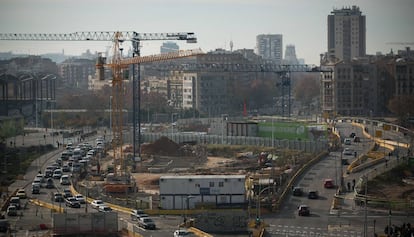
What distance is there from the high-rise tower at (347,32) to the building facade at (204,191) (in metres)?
39.3

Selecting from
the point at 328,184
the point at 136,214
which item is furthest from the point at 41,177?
the point at 328,184

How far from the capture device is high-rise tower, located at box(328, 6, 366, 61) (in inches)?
2105

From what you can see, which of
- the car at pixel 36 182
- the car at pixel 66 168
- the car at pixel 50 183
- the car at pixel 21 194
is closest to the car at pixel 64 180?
the car at pixel 50 183

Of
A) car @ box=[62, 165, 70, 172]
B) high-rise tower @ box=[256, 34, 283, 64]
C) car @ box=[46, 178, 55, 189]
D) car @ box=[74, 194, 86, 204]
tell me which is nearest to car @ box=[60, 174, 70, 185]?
car @ box=[46, 178, 55, 189]

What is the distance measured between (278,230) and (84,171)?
25.9ft

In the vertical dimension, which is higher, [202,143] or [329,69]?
[329,69]

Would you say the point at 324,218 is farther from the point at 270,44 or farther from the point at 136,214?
the point at 270,44

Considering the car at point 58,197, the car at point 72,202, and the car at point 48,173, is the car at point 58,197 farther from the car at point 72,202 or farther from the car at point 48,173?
the car at point 48,173

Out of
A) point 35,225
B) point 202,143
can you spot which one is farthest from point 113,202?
point 202,143

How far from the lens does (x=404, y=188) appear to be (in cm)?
1614

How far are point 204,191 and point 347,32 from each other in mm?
41130

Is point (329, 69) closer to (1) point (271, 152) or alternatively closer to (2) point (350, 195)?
(1) point (271, 152)

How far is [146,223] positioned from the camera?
13047 millimetres

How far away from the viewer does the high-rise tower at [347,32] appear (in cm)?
5347
